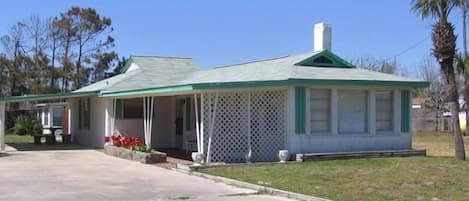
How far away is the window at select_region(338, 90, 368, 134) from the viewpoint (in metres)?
19.5

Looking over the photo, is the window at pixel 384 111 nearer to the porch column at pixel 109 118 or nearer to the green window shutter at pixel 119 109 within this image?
the green window shutter at pixel 119 109

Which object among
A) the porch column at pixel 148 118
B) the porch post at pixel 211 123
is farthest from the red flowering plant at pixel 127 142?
the porch post at pixel 211 123

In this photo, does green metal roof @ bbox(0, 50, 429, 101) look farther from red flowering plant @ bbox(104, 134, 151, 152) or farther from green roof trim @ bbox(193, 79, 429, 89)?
red flowering plant @ bbox(104, 134, 151, 152)

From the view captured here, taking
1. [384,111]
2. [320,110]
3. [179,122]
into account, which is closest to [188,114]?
[179,122]

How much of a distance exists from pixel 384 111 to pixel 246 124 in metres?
4.77

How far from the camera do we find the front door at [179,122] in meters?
24.1

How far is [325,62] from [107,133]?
29.1 ft

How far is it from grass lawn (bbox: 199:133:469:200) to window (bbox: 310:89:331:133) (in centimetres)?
138

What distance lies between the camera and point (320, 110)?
62.7 ft

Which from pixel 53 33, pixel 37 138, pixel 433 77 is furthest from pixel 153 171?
pixel 433 77

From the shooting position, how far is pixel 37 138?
2859 centimetres

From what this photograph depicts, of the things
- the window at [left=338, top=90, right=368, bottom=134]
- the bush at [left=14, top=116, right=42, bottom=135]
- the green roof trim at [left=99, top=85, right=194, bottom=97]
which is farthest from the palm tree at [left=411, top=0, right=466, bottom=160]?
the bush at [left=14, top=116, right=42, bottom=135]

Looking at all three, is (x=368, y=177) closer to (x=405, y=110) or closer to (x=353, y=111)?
(x=353, y=111)

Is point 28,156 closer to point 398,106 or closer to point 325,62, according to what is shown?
point 325,62
